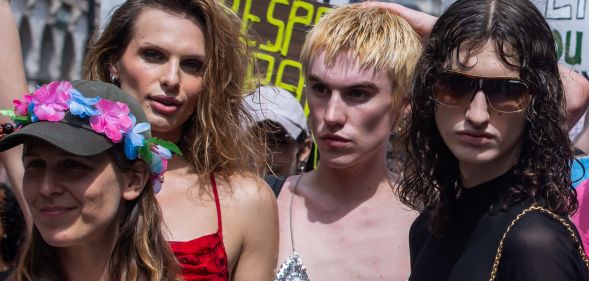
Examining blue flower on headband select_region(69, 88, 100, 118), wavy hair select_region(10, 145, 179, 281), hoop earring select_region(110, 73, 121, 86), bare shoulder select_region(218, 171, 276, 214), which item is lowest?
bare shoulder select_region(218, 171, 276, 214)

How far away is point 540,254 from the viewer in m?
2.33

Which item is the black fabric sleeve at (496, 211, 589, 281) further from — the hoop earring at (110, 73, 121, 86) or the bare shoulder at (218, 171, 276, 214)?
the hoop earring at (110, 73, 121, 86)

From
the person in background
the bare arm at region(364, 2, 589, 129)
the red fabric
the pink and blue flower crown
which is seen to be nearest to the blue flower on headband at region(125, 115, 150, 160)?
the pink and blue flower crown

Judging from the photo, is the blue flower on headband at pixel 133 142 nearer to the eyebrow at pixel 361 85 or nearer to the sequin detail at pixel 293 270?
the sequin detail at pixel 293 270

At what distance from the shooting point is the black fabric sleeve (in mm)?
2324

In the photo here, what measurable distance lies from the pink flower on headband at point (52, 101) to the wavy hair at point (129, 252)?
0.16 metres

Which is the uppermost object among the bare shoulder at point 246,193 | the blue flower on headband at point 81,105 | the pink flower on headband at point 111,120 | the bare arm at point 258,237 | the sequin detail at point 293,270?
the blue flower on headband at point 81,105

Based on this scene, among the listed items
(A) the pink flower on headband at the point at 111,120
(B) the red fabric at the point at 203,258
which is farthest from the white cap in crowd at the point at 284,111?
(A) the pink flower on headband at the point at 111,120

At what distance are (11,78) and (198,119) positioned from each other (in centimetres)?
62

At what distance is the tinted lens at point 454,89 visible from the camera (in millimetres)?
2578

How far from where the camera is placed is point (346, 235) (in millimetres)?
3537

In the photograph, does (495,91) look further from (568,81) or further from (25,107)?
(568,81)

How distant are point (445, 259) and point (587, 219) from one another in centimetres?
63

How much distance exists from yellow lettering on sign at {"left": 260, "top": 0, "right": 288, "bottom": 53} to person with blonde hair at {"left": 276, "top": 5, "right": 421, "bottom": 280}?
3.41ft
